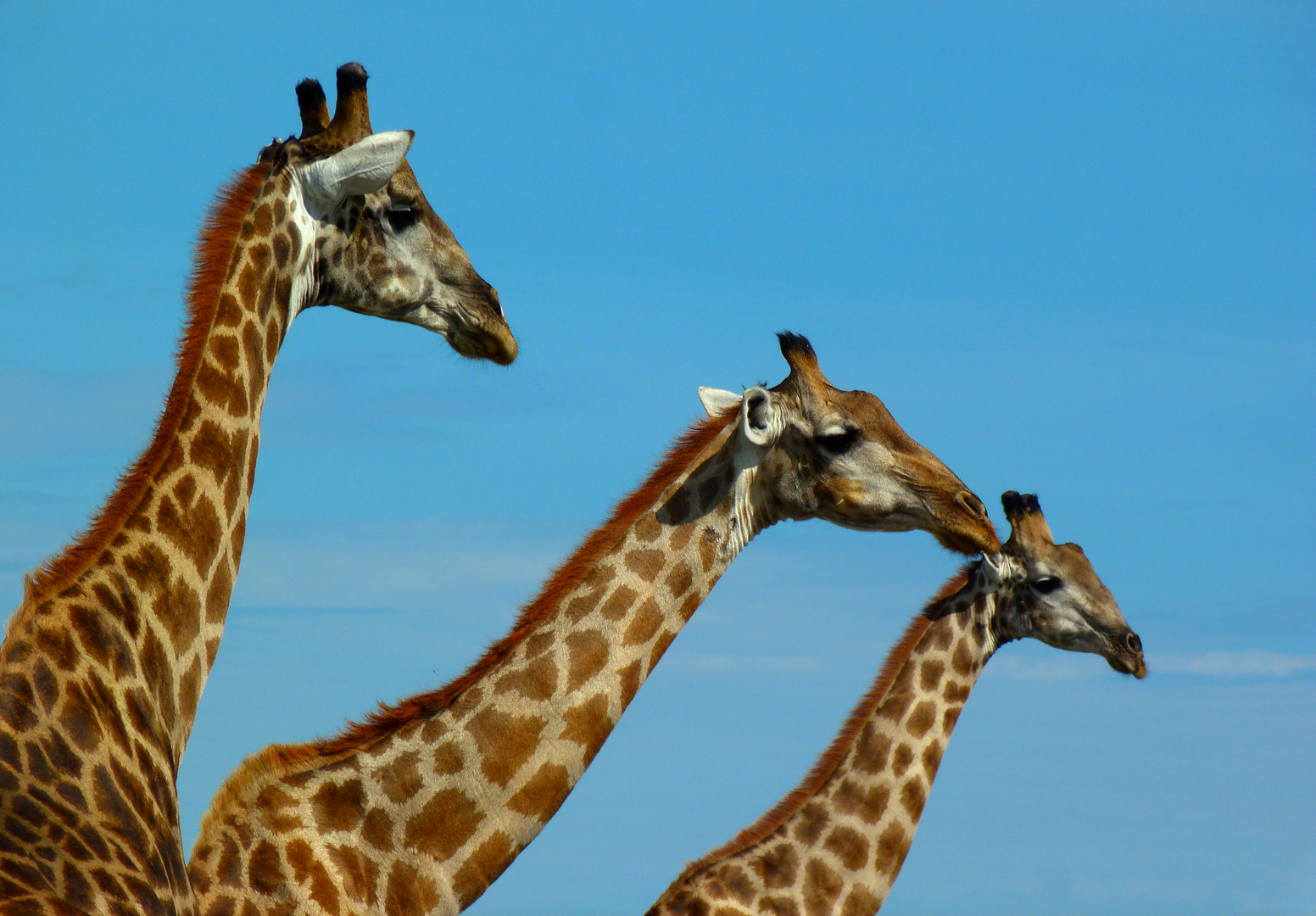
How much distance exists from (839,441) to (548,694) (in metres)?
2.28

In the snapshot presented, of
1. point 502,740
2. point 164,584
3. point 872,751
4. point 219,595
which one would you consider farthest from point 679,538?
point 872,751

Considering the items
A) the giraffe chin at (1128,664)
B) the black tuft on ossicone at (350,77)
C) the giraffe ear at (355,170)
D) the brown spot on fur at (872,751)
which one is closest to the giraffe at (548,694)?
the giraffe ear at (355,170)

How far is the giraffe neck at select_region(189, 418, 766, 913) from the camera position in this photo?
6695 mm

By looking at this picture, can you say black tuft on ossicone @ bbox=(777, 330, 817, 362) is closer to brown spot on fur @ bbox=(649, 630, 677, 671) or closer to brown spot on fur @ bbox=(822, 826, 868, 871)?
brown spot on fur @ bbox=(649, 630, 677, 671)

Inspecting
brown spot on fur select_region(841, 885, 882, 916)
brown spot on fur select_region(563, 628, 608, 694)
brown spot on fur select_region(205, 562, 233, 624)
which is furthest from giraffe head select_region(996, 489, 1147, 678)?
brown spot on fur select_region(205, 562, 233, 624)

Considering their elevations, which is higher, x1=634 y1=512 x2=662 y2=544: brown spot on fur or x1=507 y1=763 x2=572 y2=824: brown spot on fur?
x1=634 y1=512 x2=662 y2=544: brown spot on fur

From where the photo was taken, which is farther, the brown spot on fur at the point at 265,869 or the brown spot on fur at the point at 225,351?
the brown spot on fur at the point at 225,351

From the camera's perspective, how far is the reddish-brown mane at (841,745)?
10.7 meters

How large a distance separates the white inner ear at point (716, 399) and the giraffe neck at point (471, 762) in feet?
3.93

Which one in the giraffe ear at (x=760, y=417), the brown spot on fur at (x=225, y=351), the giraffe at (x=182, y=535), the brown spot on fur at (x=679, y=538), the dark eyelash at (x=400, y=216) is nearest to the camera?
the giraffe at (x=182, y=535)

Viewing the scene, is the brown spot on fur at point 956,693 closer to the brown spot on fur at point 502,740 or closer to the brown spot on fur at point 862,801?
the brown spot on fur at point 862,801

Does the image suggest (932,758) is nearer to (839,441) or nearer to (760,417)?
(839,441)

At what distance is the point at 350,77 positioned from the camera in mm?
7523

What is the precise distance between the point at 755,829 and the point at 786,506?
3389mm
